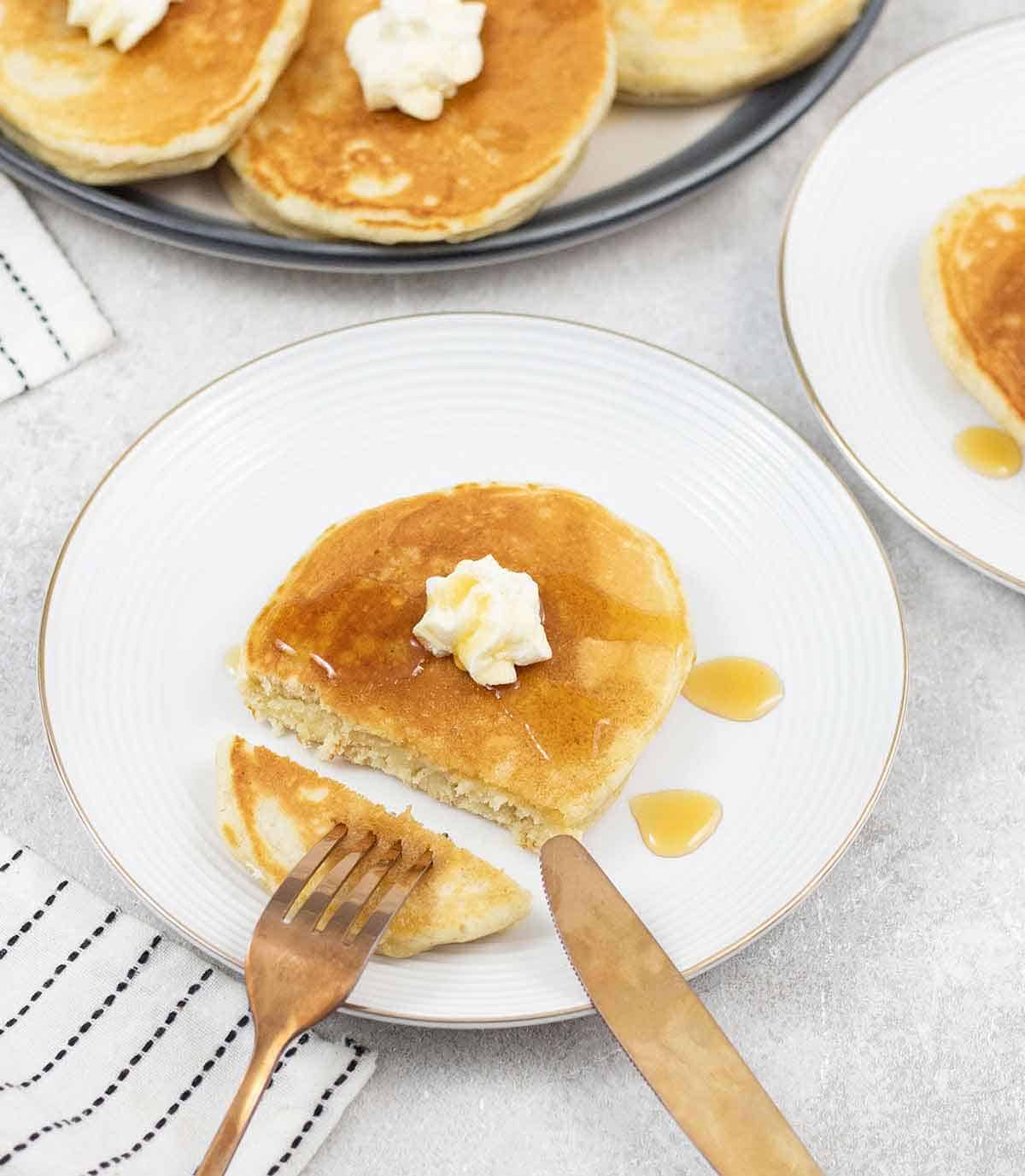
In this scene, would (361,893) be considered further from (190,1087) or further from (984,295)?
(984,295)

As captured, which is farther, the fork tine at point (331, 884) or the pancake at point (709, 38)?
the pancake at point (709, 38)

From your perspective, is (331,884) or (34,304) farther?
(34,304)

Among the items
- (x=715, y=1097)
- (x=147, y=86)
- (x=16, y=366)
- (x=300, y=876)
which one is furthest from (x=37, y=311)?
(x=715, y=1097)

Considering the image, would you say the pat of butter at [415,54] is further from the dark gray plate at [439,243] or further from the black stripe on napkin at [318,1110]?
the black stripe on napkin at [318,1110]

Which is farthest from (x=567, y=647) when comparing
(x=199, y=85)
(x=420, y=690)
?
(x=199, y=85)

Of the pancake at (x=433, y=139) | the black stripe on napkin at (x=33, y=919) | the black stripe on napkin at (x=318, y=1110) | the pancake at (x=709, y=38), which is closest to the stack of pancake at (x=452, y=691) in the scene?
the black stripe on napkin at (x=318, y=1110)

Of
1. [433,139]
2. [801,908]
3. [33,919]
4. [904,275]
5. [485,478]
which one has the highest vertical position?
[433,139]
